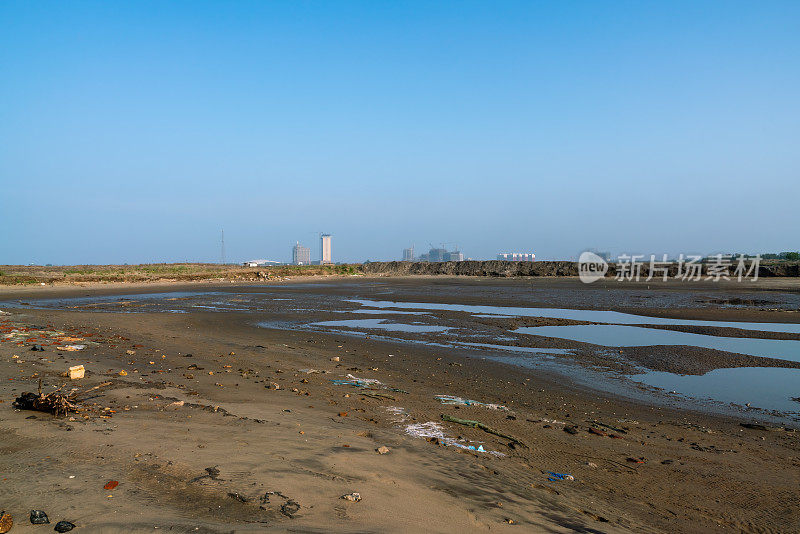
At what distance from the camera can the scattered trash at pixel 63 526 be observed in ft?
11.2

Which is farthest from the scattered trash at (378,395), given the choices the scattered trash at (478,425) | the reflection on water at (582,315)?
the reflection on water at (582,315)

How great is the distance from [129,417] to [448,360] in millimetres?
8333

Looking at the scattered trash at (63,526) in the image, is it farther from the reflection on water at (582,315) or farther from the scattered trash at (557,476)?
the reflection on water at (582,315)

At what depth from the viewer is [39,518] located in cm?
352

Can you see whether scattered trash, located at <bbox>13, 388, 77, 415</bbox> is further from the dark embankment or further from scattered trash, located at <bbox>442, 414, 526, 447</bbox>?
the dark embankment

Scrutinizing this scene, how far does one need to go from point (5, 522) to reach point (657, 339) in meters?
18.4

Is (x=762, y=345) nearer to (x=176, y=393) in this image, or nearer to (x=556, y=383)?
(x=556, y=383)

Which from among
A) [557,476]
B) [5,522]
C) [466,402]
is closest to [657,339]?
[466,402]

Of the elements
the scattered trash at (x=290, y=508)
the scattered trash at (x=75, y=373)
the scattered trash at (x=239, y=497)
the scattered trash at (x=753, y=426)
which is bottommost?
the scattered trash at (x=753, y=426)

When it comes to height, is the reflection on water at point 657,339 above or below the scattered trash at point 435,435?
below

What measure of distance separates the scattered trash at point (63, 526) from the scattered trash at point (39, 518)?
0.37ft

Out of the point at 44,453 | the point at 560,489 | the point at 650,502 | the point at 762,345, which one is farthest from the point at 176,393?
the point at 762,345

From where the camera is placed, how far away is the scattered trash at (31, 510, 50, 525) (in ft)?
11.5

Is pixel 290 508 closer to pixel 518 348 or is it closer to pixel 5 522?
pixel 5 522
